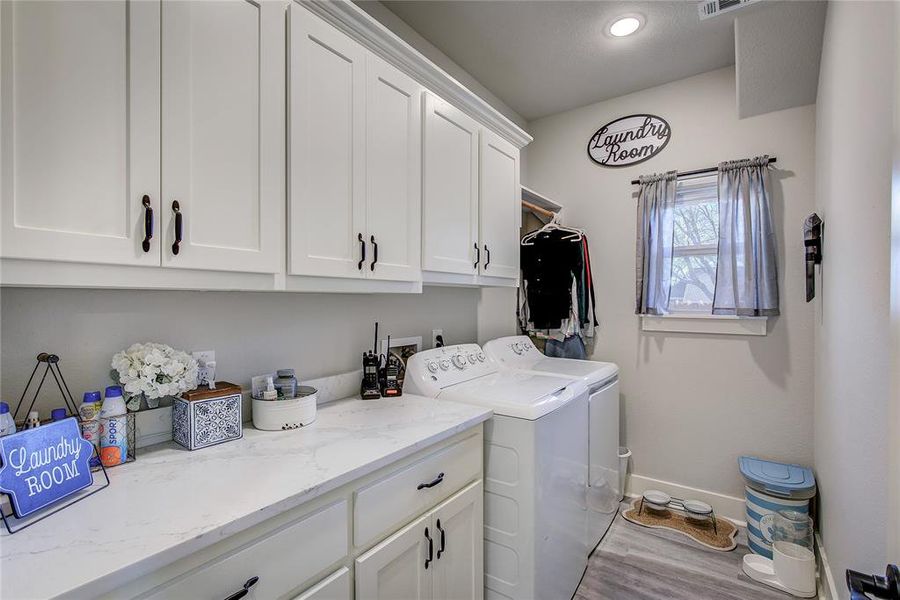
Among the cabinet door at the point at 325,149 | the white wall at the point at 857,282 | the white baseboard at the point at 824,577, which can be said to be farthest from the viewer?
the white baseboard at the point at 824,577

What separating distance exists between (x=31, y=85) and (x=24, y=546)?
2.81 feet

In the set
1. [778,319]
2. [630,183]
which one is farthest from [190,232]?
[778,319]

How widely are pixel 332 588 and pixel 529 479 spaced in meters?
0.79

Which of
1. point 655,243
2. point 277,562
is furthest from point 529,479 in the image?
point 655,243

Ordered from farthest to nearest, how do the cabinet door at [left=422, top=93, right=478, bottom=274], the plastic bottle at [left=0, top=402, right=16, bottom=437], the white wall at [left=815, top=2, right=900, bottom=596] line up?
1. the cabinet door at [left=422, top=93, right=478, bottom=274]
2. the white wall at [left=815, top=2, right=900, bottom=596]
3. the plastic bottle at [left=0, top=402, right=16, bottom=437]

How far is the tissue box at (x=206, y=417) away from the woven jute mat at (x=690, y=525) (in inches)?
96.3

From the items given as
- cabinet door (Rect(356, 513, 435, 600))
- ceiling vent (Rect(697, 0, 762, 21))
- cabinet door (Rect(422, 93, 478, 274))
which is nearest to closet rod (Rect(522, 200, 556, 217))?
cabinet door (Rect(422, 93, 478, 274))

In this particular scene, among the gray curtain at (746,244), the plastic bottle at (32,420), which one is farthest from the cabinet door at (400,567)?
the gray curtain at (746,244)

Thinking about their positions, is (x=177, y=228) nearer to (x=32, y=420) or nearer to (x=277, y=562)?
(x=32, y=420)

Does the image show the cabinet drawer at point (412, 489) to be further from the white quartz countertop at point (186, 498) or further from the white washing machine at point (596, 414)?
the white washing machine at point (596, 414)

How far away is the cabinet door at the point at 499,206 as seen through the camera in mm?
2203

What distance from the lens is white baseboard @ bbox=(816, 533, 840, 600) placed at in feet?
5.58

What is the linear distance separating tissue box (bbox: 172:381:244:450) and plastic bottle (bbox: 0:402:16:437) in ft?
1.13

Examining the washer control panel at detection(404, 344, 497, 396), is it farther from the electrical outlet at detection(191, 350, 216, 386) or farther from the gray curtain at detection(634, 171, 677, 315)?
the gray curtain at detection(634, 171, 677, 315)
